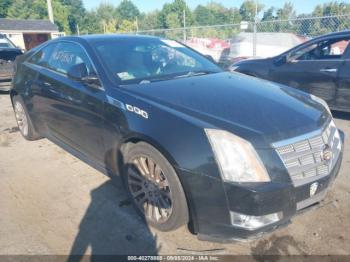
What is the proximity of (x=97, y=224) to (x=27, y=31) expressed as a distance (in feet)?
145

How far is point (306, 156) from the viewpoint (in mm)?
2436

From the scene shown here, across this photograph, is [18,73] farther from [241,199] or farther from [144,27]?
[144,27]

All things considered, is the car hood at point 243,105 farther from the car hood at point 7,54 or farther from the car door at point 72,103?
the car hood at point 7,54

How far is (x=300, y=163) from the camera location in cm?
239

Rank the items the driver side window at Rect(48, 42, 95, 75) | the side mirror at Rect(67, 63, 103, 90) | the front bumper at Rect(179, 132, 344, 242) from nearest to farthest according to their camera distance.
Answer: the front bumper at Rect(179, 132, 344, 242) < the side mirror at Rect(67, 63, 103, 90) < the driver side window at Rect(48, 42, 95, 75)

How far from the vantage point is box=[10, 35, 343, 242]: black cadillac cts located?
2.32 meters

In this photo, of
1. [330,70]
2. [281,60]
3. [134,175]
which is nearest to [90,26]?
[281,60]

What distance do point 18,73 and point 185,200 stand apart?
372cm

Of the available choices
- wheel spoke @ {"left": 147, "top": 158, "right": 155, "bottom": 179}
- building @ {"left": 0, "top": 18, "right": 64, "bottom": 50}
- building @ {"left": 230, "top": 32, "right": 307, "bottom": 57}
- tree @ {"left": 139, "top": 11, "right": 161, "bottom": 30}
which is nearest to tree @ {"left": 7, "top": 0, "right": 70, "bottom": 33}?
tree @ {"left": 139, "top": 11, "right": 161, "bottom": 30}

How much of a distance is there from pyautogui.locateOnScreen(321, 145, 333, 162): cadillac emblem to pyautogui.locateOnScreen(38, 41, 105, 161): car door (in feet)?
6.29

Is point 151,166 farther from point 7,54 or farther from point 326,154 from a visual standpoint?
point 7,54

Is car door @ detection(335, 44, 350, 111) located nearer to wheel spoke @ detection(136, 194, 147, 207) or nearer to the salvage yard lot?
the salvage yard lot

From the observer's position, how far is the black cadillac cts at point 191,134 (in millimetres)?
2324

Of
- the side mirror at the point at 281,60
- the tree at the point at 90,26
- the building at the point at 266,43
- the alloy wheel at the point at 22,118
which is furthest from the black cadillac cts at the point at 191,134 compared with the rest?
the tree at the point at 90,26
